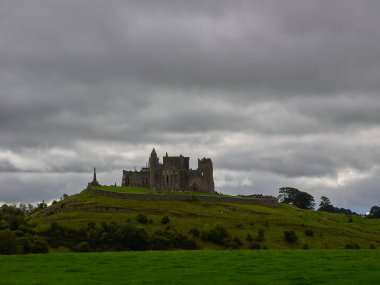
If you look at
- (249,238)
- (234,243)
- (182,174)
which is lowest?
(234,243)

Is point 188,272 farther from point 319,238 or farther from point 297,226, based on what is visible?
point 297,226

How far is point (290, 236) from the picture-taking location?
399 ft

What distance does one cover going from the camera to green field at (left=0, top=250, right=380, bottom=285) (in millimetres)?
31469

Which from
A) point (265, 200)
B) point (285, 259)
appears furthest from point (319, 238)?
point (285, 259)

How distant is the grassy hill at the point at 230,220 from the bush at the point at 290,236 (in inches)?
35.0

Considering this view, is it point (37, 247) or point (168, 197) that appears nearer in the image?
point (37, 247)

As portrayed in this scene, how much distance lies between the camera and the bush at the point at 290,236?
396 feet

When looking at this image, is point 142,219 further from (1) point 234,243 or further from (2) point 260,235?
(2) point 260,235

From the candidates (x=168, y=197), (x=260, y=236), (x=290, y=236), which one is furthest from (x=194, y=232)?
(x=168, y=197)

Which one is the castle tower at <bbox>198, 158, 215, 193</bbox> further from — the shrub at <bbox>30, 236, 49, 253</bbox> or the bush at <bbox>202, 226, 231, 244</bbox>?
the shrub at <bbox>30, 236, 49, 253</bbox>

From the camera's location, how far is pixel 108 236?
351 ft

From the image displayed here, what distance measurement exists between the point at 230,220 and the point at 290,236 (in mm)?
20995

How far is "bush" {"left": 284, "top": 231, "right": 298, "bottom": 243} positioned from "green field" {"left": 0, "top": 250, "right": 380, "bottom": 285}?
246 feet

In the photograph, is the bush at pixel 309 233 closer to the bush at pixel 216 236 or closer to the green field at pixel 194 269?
the bush at pixel 216 236
